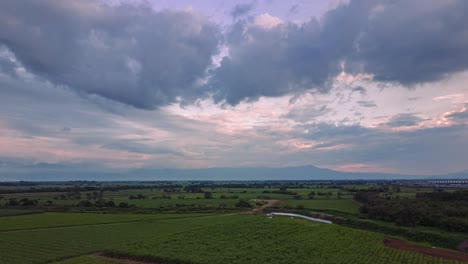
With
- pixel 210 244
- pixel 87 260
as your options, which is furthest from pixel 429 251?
pixel 87 260

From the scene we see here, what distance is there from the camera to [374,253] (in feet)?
123

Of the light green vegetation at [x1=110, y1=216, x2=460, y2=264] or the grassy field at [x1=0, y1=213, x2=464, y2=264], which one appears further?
the light green vegetation at [x1=110, y1=216, x2=460, y2=264]

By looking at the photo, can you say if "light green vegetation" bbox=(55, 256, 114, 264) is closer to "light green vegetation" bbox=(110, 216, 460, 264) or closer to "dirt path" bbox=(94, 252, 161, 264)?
"dirt path" bbox=(94, 252, 161, 264)

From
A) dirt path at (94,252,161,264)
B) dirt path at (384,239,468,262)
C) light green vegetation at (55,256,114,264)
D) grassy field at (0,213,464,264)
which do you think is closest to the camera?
light green vegetation at (55,256,114,264)

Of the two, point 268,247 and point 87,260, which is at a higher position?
point 87,260

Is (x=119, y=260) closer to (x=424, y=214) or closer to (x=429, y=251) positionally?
(x=429, y=251)

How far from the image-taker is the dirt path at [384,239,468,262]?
37794 millimetres

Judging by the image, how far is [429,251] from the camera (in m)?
40.8

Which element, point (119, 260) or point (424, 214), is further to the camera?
point (424, 214)

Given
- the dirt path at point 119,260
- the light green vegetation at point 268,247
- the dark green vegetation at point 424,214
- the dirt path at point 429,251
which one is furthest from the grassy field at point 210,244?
the dark green vegetation at point 424,214

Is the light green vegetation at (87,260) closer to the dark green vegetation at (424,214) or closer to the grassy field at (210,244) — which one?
the grassy field at (210,244)

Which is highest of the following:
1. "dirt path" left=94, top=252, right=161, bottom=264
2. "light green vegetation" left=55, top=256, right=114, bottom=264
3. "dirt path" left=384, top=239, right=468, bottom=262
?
"light green vegetation" left=55, top=256, right=114, bottom=264

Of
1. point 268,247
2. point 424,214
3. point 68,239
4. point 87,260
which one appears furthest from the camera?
point 424,214

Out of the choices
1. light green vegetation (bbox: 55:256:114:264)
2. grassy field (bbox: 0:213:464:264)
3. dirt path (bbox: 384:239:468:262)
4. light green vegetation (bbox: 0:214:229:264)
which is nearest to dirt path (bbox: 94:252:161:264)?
light green vegetation (bbox: 55:256:114:264)
